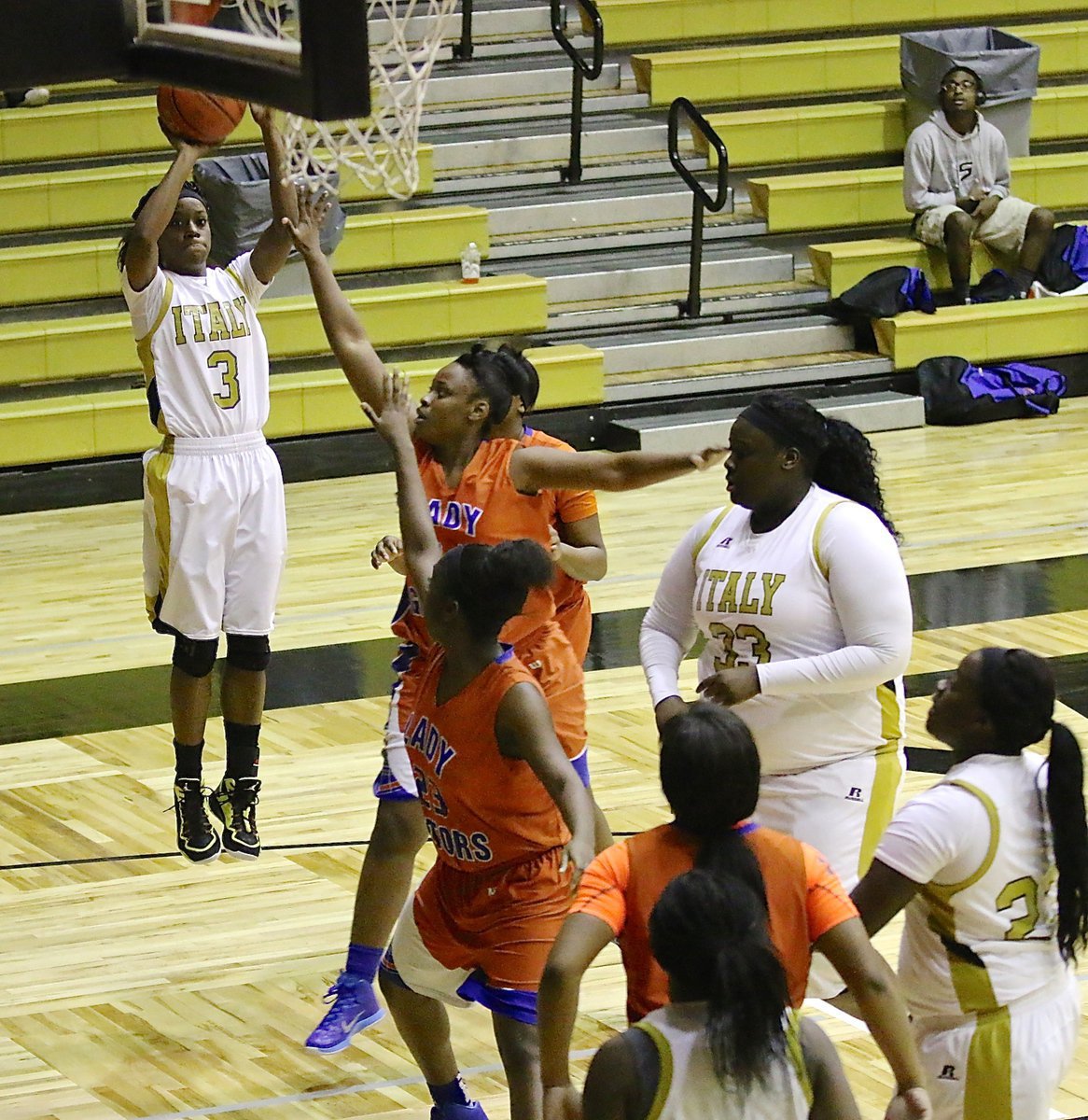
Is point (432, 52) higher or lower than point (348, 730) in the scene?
higher

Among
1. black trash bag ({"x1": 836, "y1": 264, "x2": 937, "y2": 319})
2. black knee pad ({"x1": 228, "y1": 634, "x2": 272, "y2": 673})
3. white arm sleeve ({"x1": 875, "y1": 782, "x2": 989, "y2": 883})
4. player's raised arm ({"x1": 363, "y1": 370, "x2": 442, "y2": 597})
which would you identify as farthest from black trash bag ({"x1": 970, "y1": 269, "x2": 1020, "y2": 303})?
white arm sleeve ({"x1": 875, "y1": 782, "x2": 989, "y2": 883})

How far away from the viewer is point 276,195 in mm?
4633

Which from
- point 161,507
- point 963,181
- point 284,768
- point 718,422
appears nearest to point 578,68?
point 963,181

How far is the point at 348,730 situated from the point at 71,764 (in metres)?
0.89

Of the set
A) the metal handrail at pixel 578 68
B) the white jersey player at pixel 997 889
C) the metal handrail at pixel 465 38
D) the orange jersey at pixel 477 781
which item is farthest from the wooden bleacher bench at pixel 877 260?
the white jersey player at pixel 997 889

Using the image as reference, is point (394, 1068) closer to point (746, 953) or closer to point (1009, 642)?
point (746, 953)

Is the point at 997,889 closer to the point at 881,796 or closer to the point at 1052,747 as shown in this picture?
the point at 1052,747

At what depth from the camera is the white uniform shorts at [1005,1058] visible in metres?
2.99

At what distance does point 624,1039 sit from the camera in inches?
95.0

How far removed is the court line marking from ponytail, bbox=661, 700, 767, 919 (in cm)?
163

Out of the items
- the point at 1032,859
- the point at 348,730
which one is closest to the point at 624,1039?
the point at 1032,859

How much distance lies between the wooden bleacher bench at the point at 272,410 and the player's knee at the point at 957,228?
7.35 feet

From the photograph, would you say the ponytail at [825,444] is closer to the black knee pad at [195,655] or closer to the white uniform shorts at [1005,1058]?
the white uniform shorts at [1005,1058]

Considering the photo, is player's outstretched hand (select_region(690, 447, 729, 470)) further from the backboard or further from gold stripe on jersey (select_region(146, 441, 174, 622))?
gold stripe on jersey (select_region(146, 441, 174, 622))
